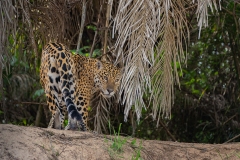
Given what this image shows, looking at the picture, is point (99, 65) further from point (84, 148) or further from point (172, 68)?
point (84, 148)

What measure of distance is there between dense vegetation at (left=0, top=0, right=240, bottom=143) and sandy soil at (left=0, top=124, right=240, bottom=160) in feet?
6.51

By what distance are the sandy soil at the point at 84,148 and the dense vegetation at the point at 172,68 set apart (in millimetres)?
1985

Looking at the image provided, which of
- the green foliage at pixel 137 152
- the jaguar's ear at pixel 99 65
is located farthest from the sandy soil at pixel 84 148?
the jaguar's ear at pixel 99 65

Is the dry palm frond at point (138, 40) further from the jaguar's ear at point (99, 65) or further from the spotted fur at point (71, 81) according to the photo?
the jaguar's ear at point (99, 65)

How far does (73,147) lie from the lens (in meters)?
5.70

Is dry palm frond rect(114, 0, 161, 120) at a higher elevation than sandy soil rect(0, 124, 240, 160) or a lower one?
higher

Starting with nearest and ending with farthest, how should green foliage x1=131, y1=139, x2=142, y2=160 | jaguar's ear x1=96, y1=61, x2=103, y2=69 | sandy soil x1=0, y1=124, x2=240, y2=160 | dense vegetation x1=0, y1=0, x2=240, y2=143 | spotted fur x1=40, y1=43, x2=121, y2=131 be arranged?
sandy soil x1=0, y1=124, x2=240, y2=160 → green foliage x1=131, y1=139, x2=142, y2=160 → spotted fur x1=40, y1=43, x2=121, y2=131 → jaguar's ear x1=96, y1=61, x2=103, y2=69 → dense vegetation x1=0, y1=0, x2=240, y2=143

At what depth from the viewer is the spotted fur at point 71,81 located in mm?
7391

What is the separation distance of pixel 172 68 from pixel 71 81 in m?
2.47

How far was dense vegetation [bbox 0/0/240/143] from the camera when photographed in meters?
8.77

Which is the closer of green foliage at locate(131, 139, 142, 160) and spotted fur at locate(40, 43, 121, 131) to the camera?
green foliage at locate(131, 139, 142, 160)

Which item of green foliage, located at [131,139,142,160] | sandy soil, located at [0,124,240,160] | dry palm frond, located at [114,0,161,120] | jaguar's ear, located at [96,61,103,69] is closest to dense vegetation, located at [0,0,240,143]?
jaguar's ear, located at [96,61,103,69]

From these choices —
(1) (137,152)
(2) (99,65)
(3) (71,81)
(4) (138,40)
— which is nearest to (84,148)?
(1) (137,152)

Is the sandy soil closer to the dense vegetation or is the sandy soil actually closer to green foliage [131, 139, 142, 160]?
green foliage [131, 139, 142, 160]
